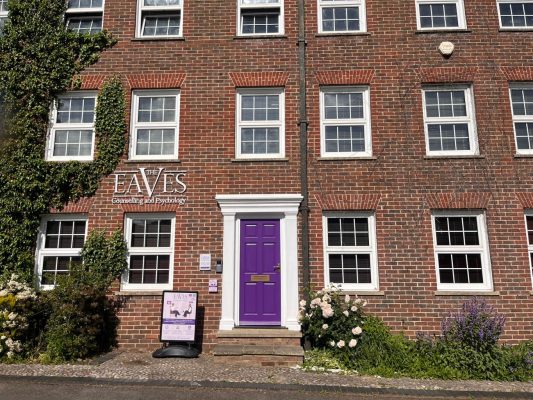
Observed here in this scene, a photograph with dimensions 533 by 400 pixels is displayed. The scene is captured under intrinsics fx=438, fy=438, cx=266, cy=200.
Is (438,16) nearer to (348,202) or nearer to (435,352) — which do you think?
(348,202)

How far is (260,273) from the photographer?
9141 mm

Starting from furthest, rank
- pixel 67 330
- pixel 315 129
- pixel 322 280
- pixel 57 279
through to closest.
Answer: pixel 315 129 → pixel 322 280 → pixel 57 279 → pixel 67 330

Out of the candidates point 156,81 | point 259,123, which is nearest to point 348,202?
point 259,123

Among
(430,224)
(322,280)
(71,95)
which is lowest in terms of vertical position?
(322,280)

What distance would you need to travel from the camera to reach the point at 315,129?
9.66m

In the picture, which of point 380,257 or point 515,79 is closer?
point 380,257

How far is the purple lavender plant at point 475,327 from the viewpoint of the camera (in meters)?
7.79

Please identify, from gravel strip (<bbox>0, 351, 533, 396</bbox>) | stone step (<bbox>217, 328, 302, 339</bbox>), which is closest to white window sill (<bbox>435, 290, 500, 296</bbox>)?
gravel strip (<bbox>0, 351, 533, 396</bbox>)

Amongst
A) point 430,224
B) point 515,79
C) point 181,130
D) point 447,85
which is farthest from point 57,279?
point 515,79

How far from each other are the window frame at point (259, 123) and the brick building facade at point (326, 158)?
1.4 inches

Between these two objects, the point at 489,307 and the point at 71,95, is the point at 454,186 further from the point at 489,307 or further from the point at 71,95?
the point at 71,95

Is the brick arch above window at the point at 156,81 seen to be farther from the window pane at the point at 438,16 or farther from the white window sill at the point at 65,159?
the window pane at the point at 438,16

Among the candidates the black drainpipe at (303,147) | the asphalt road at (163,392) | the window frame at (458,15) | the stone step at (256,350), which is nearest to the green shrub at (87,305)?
the asphalt road at (163,392)

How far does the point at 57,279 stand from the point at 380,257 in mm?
6437
